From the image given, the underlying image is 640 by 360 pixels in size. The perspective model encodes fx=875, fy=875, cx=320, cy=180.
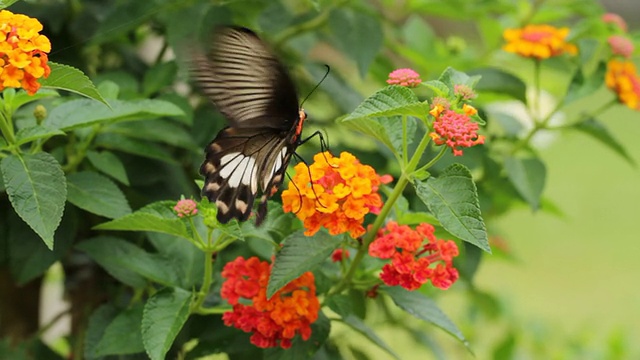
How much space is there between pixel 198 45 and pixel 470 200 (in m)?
0.31

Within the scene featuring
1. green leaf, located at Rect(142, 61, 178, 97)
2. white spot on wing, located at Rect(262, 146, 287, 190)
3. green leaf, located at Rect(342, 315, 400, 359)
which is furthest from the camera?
green leaf, located at Rect(142, 61, 178, 97)

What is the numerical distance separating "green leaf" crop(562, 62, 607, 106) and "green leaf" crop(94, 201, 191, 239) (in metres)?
0.60

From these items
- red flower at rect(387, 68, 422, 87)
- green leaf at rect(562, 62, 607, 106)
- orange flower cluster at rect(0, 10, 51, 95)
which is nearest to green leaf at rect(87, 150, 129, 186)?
orange flower cluster at rect(0, 10, 51, 95)

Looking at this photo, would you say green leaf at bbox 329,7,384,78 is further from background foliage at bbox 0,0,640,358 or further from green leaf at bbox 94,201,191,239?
green leaf at bbox 94,201,191,239

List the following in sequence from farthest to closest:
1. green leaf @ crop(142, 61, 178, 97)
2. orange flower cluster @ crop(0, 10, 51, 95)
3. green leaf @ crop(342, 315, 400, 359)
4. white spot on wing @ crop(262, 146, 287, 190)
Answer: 1. green leaf @ crop(142, 61, 178, 97)
2. green leaf @ crop(342, 315, 400, 359)
3. white spot on wing @ crop(262, 146, 287, 190)
4. orange flower cluster @ crop(0, 10, 51, 95)

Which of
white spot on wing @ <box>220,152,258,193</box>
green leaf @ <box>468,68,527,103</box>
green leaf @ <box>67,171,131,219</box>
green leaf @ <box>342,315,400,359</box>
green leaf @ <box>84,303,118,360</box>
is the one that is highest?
white spot on wing @ <box>220,152,258,193</box>

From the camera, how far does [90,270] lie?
1229mm

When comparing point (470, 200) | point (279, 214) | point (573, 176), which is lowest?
point (573, 176)

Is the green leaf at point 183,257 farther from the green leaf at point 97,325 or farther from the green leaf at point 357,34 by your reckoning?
the green leaf at point 357,34

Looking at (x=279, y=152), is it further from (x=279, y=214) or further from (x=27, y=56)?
(x=27, y=56)

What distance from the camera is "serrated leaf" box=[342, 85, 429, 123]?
2.32ft

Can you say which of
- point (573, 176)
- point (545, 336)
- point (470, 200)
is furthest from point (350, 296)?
point (573, 176)

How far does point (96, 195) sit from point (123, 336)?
0.15m

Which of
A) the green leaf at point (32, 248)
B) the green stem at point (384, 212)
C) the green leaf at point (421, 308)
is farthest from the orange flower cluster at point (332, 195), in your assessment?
the green leaf at point (32, 248)
